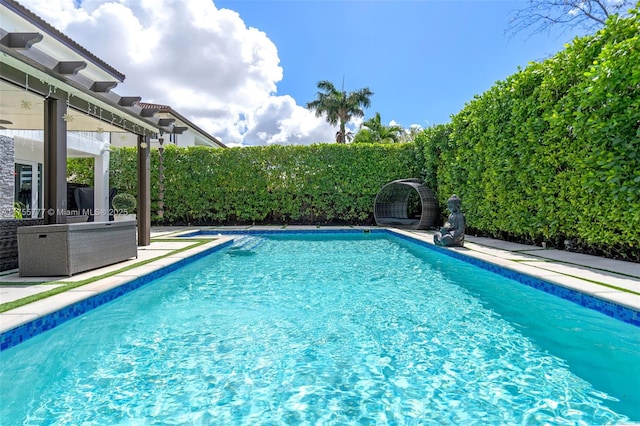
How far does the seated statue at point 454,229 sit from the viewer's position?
7.68 m

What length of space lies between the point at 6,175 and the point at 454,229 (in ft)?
40.4

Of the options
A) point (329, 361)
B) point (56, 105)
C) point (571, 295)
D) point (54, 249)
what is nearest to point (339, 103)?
point (56, 105)

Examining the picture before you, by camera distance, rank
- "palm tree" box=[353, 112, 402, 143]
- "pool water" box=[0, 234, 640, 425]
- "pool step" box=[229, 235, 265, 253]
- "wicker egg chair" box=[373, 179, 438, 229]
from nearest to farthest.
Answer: "pool water" box=[0, 234, 640, 425]
"pool step" box=[229, 235, 265, 253]
"wicker egg chair" box=[373, 179, 438, 229]
"palm tree" box=[353, 112, 402, 143]

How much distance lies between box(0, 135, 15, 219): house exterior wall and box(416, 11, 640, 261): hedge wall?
12702 millimetres

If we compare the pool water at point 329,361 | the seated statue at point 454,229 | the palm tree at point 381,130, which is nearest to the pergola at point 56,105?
the pool water at point 329,361

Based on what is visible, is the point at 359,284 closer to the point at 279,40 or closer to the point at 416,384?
the point at 416,384

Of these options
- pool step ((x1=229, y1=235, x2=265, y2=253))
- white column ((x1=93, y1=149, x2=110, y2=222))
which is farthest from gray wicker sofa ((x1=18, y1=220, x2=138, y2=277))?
white column ((x1=93, y1=149, x2=110, y2=222))

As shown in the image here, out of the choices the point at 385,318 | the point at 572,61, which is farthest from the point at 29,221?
the point at 572,61

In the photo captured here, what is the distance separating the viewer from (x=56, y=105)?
16.7ft

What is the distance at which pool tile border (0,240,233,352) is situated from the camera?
2754 millimetres

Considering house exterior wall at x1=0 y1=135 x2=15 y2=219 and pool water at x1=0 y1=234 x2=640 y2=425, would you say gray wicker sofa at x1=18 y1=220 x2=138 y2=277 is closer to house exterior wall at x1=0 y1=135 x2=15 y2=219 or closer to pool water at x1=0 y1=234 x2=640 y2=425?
pool water at x1=0 y1=234 x2=640 y2=425

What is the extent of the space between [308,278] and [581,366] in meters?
3.59

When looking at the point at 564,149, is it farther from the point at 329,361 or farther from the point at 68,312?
the point at 68,312

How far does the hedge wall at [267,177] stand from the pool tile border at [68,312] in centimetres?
917
